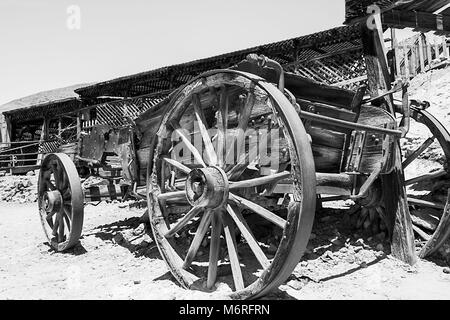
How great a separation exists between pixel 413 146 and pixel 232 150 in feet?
17.3

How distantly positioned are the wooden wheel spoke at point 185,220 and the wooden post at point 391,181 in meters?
2.14

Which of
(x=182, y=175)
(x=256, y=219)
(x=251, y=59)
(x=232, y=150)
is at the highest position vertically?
(x=251, y=59)

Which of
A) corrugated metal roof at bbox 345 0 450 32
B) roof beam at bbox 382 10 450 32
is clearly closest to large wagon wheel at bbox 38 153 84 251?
corrugated metal roof at bbox 345 0 450 32

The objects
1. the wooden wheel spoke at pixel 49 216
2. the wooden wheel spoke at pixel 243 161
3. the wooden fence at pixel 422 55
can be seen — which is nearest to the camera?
the wooden wheel spoke at pixel 243 161

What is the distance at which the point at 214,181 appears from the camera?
10.7ft

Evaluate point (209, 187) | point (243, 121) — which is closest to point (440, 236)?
point (243, 121)

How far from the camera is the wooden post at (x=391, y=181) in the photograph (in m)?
4.36

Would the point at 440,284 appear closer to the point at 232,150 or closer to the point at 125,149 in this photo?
the point at 232,150

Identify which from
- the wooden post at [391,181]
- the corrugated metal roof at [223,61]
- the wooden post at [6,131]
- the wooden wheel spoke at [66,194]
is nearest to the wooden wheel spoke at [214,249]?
the wooden post at [391,181]

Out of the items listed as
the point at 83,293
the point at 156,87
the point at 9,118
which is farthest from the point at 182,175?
the point at 9,118

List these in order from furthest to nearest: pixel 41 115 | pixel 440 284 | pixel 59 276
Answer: pixel 41 115, pixel 59 276, pixel 440 284

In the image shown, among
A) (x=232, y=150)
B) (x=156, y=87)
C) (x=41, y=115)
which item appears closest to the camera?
(x=232, y=150)

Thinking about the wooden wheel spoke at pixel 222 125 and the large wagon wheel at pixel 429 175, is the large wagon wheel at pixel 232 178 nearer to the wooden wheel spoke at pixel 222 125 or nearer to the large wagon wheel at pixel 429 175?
the wooden wheel spoke at pixel 222 125

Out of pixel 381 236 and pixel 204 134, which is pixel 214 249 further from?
pixel 381 236
